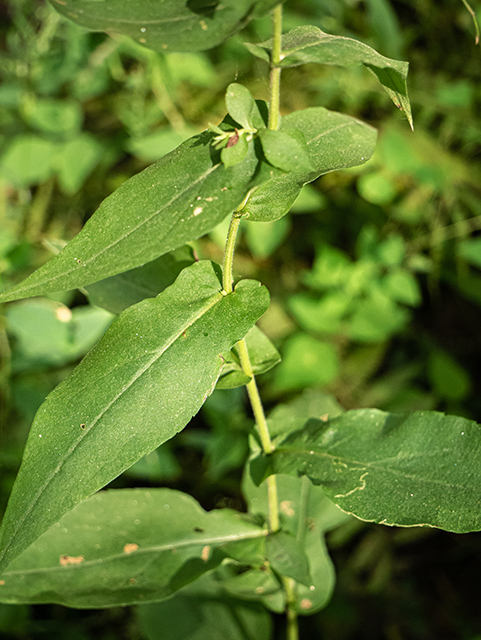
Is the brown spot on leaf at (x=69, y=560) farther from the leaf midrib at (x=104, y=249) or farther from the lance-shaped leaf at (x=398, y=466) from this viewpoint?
the leaf midrib at (x=104, y=249)

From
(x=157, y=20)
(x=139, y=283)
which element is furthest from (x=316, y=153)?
(x=139, y=283)

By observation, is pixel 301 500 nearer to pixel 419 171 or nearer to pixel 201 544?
pixel 201 544

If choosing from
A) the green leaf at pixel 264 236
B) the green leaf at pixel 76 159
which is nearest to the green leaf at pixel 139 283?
the green leaf at pixel 264 236

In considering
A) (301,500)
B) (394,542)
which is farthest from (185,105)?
(394,542)

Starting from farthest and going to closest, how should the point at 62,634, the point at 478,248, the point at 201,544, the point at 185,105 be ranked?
the point at 185,105
the point at 478,248
the point at 62,634
the point at 201,544

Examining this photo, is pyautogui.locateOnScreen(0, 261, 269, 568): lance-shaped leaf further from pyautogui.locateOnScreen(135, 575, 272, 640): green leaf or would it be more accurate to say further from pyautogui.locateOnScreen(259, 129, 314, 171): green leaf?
pyautogui.locateOnScreen(135, 575, 272, 640): green leaf

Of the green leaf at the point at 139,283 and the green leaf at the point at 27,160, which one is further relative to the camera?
the green leaf at the point at 27,160
